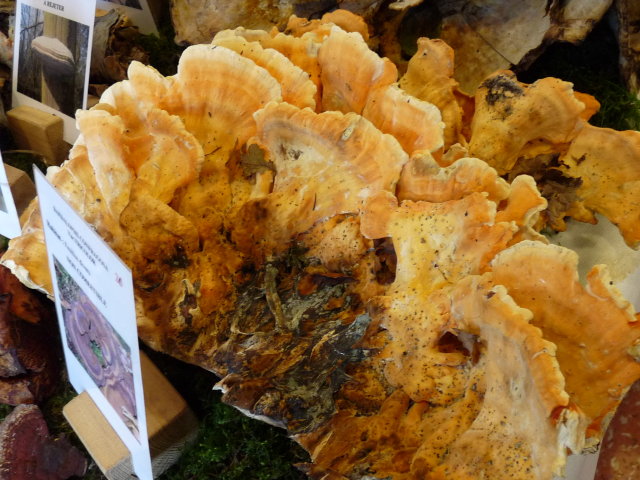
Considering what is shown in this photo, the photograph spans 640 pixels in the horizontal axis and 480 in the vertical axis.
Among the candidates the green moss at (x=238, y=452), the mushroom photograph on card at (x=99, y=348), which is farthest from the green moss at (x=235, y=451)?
the mushroom photograph on card at (x=99, y=348)

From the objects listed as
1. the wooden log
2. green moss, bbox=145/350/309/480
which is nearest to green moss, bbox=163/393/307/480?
green moss, bbox=145/350/309/480

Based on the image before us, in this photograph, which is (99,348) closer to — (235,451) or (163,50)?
(235,451)

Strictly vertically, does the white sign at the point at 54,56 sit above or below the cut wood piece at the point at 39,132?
above

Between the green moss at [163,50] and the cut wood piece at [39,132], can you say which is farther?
the green moss at [163,50]

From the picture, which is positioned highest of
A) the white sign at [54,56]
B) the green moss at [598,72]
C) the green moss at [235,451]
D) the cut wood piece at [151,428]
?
the green moss at [598,72]

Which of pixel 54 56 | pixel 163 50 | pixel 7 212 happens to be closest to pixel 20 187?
pixel 7 212

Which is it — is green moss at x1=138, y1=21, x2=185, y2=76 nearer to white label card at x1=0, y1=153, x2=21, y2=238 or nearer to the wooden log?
the wooden log

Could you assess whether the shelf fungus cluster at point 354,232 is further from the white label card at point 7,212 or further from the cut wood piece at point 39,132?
the cut wood piece at point 39,132
